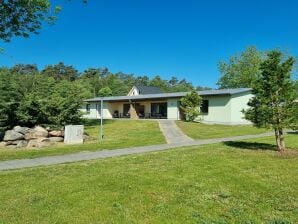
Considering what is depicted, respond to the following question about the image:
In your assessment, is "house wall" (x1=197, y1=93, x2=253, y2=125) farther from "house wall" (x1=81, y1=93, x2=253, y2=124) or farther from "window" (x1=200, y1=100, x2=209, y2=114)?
"window" (x1=200, y1=100, x2=209, y2=114)

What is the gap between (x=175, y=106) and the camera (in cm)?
3253

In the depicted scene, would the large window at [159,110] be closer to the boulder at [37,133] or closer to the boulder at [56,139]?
the boulder at [56,139]

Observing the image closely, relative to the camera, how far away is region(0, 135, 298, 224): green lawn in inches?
184

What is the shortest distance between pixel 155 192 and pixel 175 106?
26785 mm

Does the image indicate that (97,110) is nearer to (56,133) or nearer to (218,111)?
(218,111)

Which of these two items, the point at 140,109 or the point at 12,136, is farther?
the point at 140,109

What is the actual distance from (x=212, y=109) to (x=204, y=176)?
2238cm

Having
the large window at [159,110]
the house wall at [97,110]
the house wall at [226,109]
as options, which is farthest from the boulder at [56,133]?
the house wall at [97,110]

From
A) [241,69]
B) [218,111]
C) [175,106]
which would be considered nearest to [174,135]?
[218,111]

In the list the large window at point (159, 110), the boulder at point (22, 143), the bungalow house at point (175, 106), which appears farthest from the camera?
the large window at point (159, 110)

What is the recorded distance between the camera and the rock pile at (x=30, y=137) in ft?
44.8

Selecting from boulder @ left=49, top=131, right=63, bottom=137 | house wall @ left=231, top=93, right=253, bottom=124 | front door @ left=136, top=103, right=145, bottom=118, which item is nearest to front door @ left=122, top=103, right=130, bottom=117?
front door @ left=136, top=103, right=145, bottom=118

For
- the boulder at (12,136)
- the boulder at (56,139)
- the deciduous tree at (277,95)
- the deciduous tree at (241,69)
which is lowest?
the boulder at (56,139)

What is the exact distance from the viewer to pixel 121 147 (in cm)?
1294
